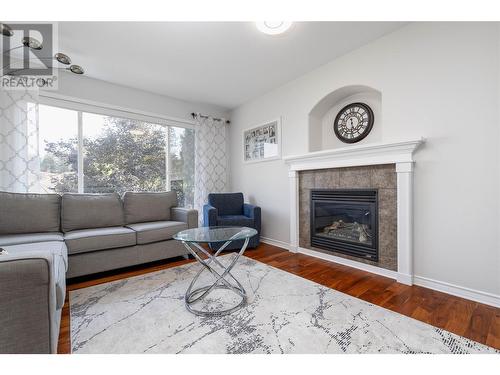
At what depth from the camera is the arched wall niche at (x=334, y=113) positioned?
2.65 meters

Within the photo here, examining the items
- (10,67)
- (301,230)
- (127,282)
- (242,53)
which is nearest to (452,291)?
(301,230)

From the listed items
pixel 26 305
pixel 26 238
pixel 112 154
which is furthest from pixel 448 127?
pixel 112 154

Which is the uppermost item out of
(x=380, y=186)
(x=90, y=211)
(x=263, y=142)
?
(x=263, y=142)

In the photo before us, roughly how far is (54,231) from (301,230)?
297 centimetres

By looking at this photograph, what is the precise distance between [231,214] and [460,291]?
2.79m

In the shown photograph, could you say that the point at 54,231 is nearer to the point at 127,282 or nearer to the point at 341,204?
the point at 127,282

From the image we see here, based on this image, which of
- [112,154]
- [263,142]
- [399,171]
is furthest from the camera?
[263,142]

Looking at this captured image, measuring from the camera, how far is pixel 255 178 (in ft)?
13.0

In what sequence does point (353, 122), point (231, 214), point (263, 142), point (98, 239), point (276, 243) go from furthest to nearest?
point (263, 142)
point (231, 214)
point (276, 243)
point (353, 122)
point (98, 239)

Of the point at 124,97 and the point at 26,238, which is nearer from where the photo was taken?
the point at 26,238

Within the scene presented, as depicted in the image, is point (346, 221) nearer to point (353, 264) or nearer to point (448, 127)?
point (353, 264)

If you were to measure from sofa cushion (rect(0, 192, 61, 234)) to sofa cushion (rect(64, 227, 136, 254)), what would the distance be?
0.27 metres

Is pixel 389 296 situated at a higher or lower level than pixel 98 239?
lower

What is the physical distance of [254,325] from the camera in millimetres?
1483
